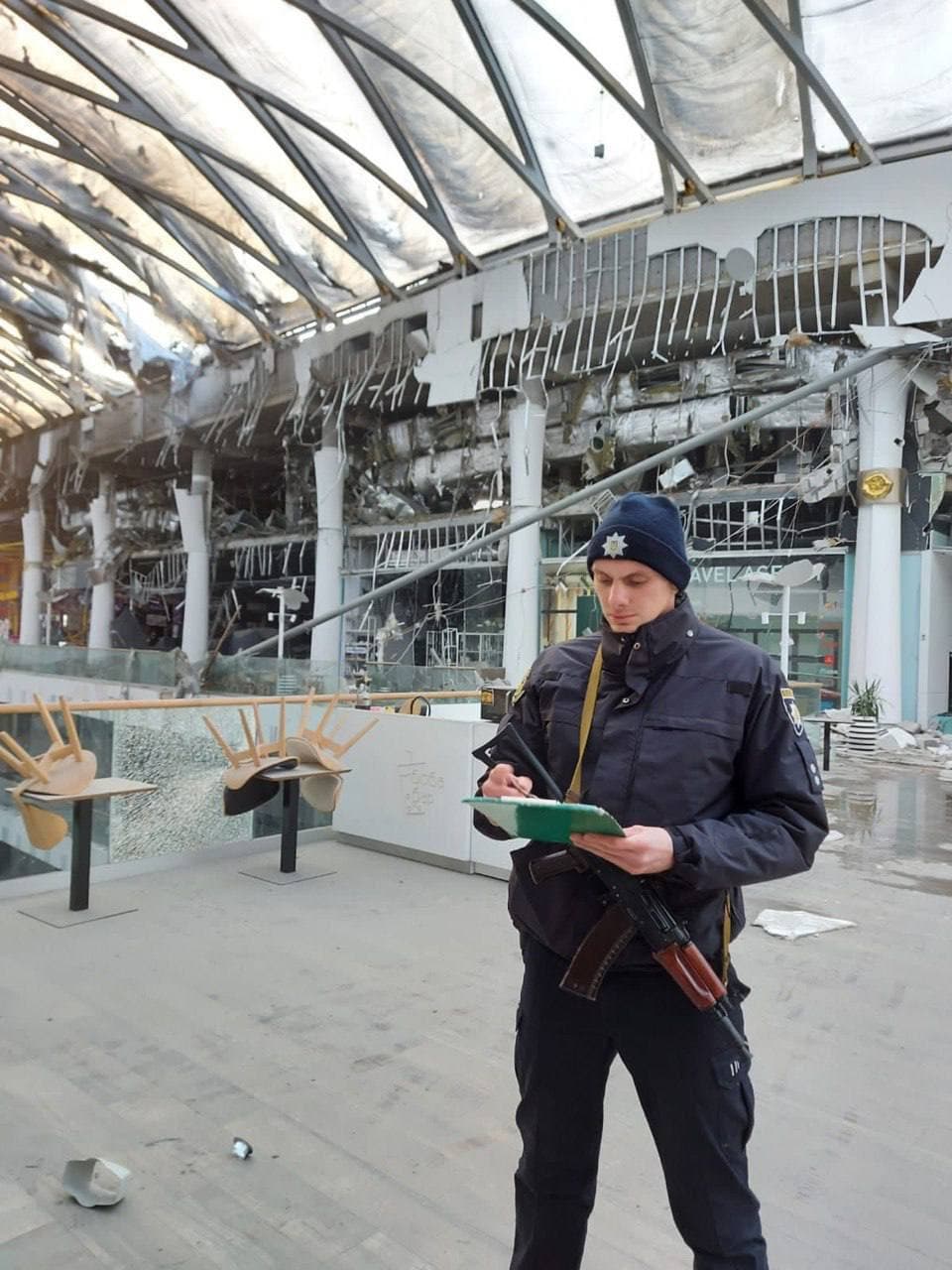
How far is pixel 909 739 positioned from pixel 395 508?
1539 centimetres

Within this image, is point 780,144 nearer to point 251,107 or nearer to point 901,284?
point 901,284

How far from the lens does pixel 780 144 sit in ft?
53.3

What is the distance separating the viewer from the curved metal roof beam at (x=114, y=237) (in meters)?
22.8

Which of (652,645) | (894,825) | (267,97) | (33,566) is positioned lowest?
(894,825)

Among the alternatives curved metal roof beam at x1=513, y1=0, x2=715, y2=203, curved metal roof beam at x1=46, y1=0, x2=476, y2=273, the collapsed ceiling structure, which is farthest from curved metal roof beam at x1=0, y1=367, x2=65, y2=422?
curved metal roof beam at x1=513, y1=0, x2=715, y2=203

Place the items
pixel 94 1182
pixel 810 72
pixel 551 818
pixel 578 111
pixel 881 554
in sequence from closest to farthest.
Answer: pixel 551 818 < pixel 94 1182 < pixel 810 72 < pixel 578 111 < pixel 881 554

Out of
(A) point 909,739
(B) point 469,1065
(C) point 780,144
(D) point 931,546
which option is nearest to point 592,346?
(C) point 780,144

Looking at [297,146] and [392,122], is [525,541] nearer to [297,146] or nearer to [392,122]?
[392,122]

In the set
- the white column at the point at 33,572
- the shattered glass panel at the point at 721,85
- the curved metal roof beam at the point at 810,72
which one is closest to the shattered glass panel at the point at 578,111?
the shattered glass panel at the point at 721,85

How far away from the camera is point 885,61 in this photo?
14.1 meters

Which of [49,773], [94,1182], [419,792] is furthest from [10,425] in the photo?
[94,1182]

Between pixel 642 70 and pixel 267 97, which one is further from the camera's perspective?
pixel 267 97

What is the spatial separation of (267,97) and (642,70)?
7416 mm

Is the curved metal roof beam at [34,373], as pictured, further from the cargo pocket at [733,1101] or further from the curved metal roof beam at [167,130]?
the cargo pocket at [733,1101]
